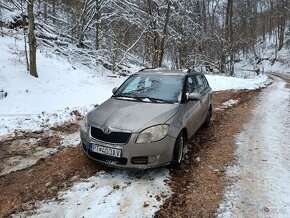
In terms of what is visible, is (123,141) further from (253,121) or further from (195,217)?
(253,121)

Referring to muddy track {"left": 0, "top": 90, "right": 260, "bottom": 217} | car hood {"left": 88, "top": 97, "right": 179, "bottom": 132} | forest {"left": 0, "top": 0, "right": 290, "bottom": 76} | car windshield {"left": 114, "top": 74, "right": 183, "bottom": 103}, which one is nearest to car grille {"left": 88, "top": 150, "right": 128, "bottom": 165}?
muddy track {"left": 0, "top": 90, "right": 260, "bottom": 217}

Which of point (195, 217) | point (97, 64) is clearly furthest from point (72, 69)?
point (195, 217)

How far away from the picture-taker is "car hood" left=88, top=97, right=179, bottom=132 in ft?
15.4

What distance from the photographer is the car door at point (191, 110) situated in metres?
5.60

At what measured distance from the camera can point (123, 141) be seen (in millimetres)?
4559

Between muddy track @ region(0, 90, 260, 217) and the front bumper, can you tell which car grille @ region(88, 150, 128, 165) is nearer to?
the front bumper

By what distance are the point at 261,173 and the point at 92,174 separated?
2806 millimetres

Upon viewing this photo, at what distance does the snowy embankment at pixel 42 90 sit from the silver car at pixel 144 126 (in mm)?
3183

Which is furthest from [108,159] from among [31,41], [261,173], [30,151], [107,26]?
[107,26]

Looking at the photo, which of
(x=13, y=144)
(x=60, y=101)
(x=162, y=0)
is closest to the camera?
(x=13, y=144)

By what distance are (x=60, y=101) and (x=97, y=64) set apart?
7.27 meters

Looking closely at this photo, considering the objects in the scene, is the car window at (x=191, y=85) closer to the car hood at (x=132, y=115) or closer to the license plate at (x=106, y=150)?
the car hood at (x=132, y=115)

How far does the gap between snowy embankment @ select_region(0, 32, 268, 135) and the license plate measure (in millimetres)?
3427

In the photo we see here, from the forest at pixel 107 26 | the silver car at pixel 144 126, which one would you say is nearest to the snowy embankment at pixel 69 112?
the silver car at pixel 144 126
